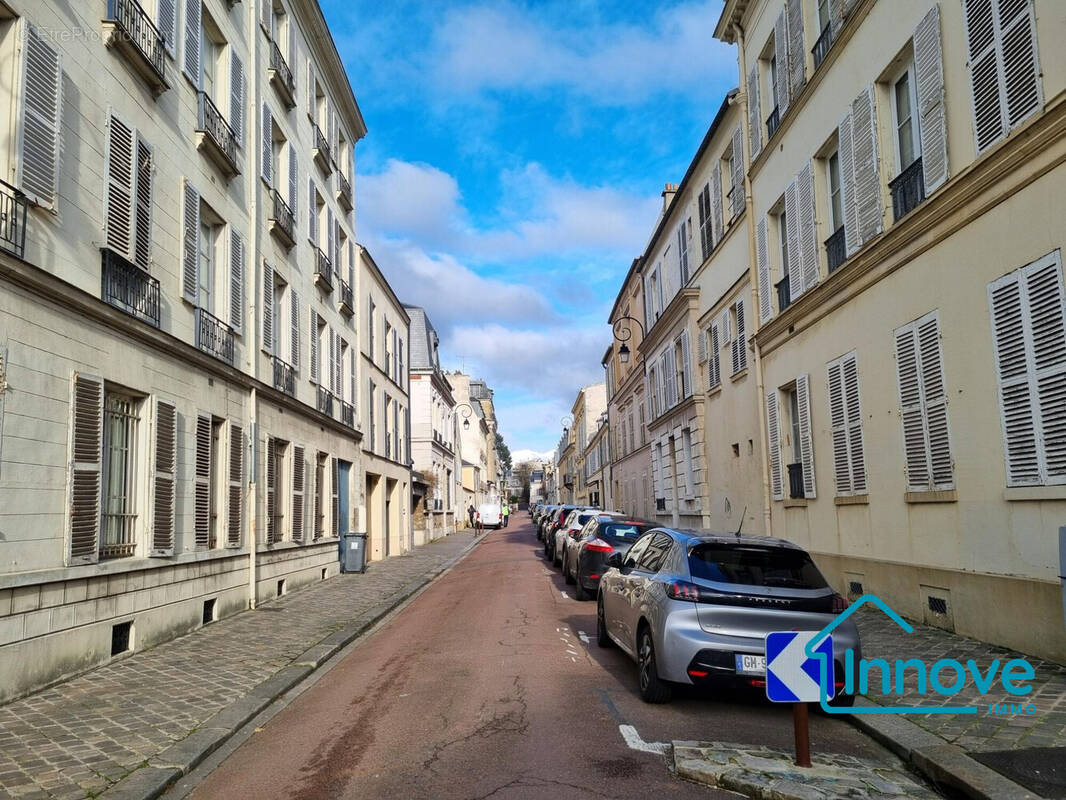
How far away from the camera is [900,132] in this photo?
11.0 metres

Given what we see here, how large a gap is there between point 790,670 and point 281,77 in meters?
15.8

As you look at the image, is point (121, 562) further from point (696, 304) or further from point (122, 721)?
point (696, 304)

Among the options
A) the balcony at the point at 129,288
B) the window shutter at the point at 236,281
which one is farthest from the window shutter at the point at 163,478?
the window shutter at the point at 236,281

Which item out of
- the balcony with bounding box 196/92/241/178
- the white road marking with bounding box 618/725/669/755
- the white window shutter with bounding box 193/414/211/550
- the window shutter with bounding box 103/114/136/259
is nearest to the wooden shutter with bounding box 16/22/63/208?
the window shutter with bounding box 103/114/136/259

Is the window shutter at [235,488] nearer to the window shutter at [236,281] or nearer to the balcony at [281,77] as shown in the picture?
the window shutter at [236,281]

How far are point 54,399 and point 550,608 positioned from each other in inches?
327

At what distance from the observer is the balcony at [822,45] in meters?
12.9

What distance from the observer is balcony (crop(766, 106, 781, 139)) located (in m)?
15.5

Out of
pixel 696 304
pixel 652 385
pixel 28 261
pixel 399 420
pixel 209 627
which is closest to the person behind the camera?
pixel 28 261

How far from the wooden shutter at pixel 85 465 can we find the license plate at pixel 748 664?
21.5ft

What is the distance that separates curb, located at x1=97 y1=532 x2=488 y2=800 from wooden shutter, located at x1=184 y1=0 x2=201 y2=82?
8.34 metres

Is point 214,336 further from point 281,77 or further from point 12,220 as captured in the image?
point 281,77

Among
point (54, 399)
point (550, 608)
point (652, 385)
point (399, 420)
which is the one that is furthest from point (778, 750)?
point (399, 420)

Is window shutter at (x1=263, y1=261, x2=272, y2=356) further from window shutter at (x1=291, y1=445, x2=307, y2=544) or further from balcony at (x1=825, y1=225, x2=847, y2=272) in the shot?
balcony at (x1=825, y1=225, x2=847, y2=272)
